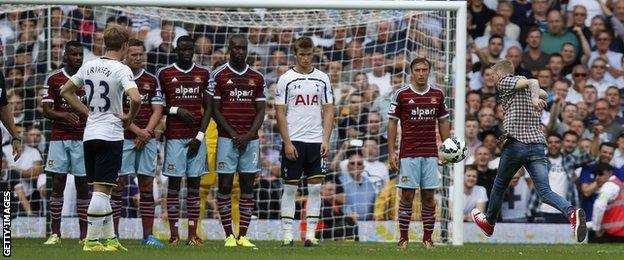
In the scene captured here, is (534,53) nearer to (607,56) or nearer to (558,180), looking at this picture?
(607,56)

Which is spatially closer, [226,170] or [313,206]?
[313,206]

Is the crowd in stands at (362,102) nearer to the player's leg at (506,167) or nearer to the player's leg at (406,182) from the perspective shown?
the player's leg at (406,182)

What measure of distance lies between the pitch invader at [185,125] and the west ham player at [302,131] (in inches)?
36.5

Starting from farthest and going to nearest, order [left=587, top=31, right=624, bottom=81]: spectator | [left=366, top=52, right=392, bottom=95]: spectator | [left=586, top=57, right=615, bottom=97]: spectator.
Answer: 1. [left=587, top=31, right=624, bottom=81]: spectator
2. [left=586, top=57, right=615, bottom=97]: spectator
3. [left=366, top=52, right=392, bottom=95]: spectator

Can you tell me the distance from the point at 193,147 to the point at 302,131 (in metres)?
1.25

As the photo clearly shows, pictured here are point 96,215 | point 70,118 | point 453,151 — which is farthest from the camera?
point 70,118

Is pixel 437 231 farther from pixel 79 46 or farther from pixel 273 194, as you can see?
pixel 79 46

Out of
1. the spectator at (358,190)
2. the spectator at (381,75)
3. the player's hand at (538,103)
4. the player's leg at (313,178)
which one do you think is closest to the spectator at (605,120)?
the spectator at (381,75)

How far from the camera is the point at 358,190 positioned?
18.9 metres

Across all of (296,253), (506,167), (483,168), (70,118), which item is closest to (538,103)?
(506,167)

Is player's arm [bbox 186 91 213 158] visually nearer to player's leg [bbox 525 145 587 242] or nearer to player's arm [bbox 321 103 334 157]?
player's arm [bbox 321 103 334 157]

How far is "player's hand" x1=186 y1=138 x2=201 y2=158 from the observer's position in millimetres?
15461

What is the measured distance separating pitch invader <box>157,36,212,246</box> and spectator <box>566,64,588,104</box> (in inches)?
290

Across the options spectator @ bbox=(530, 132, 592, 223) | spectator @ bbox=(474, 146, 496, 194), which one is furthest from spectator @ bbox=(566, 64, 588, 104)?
spectator @ bbox=(474, 146, 496, 194)
